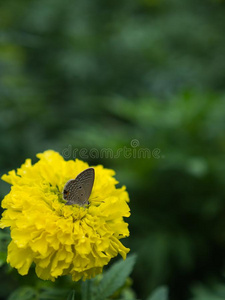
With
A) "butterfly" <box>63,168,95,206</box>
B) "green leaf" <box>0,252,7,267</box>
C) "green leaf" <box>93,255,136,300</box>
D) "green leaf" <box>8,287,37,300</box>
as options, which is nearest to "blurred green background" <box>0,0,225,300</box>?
"green leaf" <box>8,287,37,300</box>

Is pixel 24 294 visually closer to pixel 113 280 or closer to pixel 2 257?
pixel 2 257

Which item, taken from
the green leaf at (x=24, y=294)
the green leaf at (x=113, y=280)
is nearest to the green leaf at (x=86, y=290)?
the green leaf at (x=113, y=280)

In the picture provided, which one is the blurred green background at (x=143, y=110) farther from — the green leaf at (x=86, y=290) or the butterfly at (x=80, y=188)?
the butterfly at (x=80, y=188)

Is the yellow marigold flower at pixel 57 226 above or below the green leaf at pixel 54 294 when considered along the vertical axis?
above

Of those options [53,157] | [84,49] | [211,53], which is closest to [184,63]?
[211,53]

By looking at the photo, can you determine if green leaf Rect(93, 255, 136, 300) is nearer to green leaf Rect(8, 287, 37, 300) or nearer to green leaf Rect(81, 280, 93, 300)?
green leaf Rect(81, 280, 93, 300)

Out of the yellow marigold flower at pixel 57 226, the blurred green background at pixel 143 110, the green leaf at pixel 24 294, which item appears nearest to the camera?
the yellow marigold flower at pixel 57 226

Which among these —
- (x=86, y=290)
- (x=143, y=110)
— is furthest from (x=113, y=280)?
(x=143, y=110)
